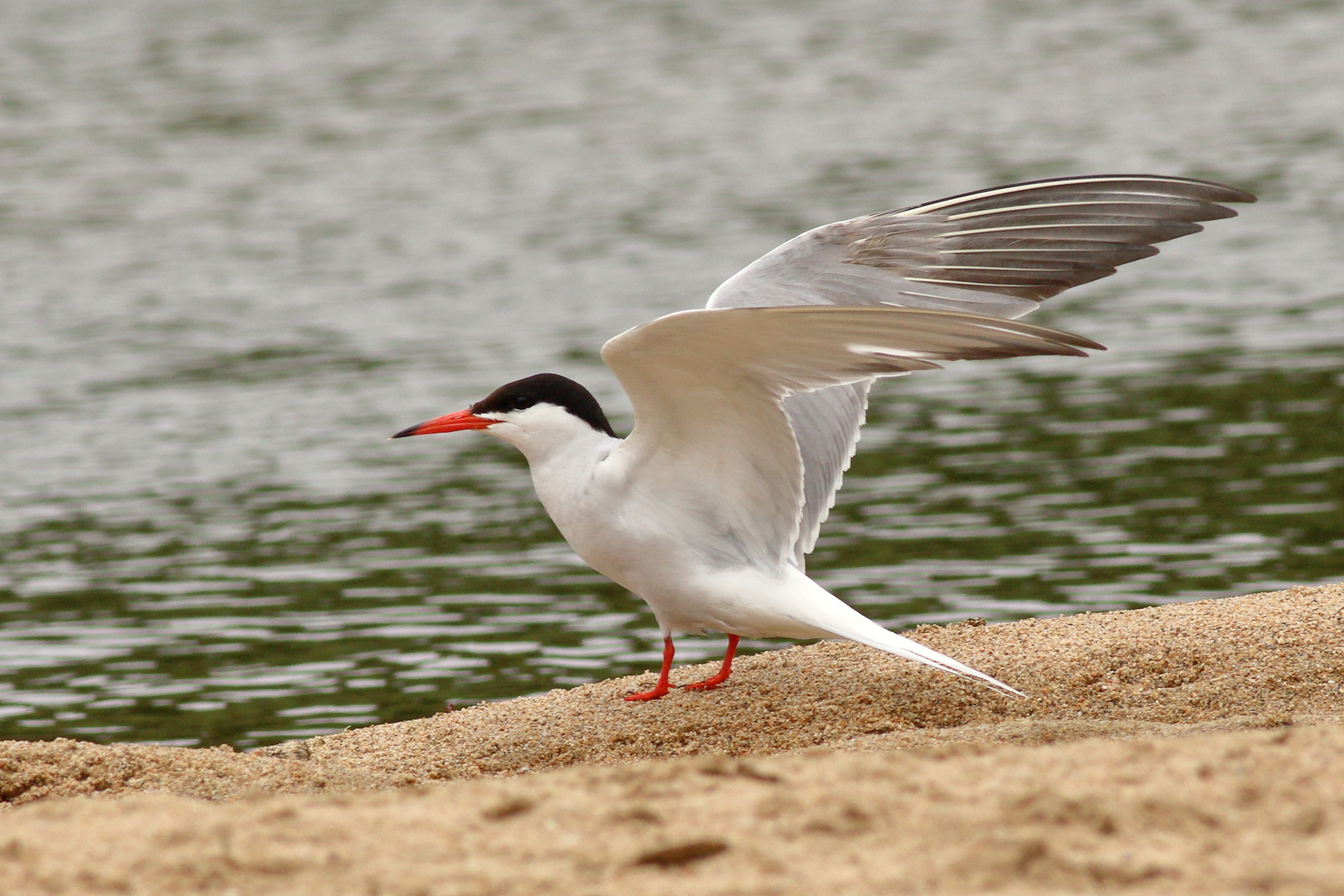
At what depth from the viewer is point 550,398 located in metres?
6.24

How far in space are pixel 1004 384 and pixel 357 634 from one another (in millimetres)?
6172

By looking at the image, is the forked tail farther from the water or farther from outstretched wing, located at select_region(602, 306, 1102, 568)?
the water

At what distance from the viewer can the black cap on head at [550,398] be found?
6.24m

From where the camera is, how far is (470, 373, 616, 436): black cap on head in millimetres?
6238

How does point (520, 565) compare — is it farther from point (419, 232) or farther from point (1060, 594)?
point (419, 232)

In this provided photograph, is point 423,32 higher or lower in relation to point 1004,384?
higher

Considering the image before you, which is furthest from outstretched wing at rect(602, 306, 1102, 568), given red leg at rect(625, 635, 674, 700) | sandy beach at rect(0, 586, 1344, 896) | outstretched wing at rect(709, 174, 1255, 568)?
sandy beach at rect(0, 586, 1344, 896)

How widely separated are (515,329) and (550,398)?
8258mm

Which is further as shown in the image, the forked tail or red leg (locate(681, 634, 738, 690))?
red leg (locate(681, 634, 738, 690))

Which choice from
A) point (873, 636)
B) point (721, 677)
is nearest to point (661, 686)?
point (721, 677)

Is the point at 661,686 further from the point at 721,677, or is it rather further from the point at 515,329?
the point at 515,329

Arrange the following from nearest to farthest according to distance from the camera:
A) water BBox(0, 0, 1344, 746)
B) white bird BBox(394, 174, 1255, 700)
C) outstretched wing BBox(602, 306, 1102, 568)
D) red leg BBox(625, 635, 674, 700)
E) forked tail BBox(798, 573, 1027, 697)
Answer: outstretched wing BBox(602, 306, 1102, 568) → white bird BBox(394, 174, 1255, 700) → forked tail BBox(798, 573, 1027, 697) → red leg BBox(625, 635, 674, 700) → water BBox(0, 0, 1344, 746)

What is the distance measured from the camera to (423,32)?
3152cm

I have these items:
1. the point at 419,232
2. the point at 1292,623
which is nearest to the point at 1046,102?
the point at 419,232
